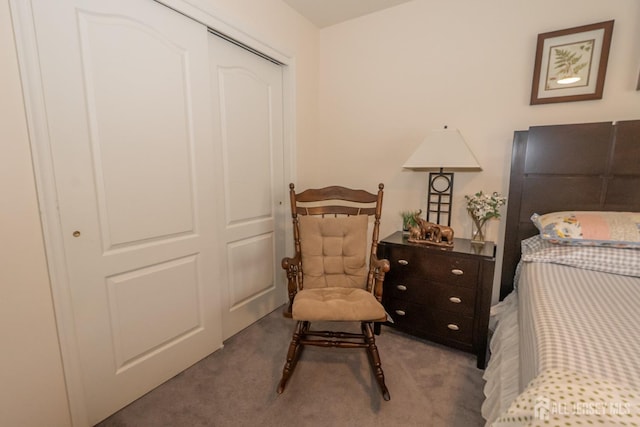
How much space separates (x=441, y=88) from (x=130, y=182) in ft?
7.03

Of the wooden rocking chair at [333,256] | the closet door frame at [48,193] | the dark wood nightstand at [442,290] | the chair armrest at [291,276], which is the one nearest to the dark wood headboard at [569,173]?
the dark wood nightstand at [442,290]

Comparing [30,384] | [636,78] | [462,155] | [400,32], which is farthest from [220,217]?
[636,78]

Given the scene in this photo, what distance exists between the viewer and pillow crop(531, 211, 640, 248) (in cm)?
145

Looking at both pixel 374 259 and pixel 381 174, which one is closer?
pixel 374 259

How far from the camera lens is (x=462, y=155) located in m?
1.83

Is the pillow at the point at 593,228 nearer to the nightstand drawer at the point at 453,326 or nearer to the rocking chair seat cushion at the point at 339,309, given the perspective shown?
the nightstand drawer at the point at 453,326

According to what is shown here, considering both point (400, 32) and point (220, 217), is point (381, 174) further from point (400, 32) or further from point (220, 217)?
point (220, 217)

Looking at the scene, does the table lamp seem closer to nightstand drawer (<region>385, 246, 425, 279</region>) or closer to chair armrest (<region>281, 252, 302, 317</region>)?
nightstand drawer (<region>385, 246, 425, 279</region>)

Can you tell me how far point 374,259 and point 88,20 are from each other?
1.84m

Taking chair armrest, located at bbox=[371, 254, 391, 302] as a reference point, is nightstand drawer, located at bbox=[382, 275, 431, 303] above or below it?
below

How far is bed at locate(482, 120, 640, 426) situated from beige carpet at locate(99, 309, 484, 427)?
0.71 ft


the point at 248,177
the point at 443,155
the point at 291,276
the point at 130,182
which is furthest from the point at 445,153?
the point at 130,182

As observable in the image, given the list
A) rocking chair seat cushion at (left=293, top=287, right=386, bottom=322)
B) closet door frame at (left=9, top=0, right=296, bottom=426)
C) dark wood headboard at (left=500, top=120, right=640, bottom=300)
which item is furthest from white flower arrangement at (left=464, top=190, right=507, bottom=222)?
closet door frame at (left=9, top=0, right=296, bottom=426)

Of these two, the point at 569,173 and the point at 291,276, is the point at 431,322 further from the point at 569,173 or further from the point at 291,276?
the point at 569,173
